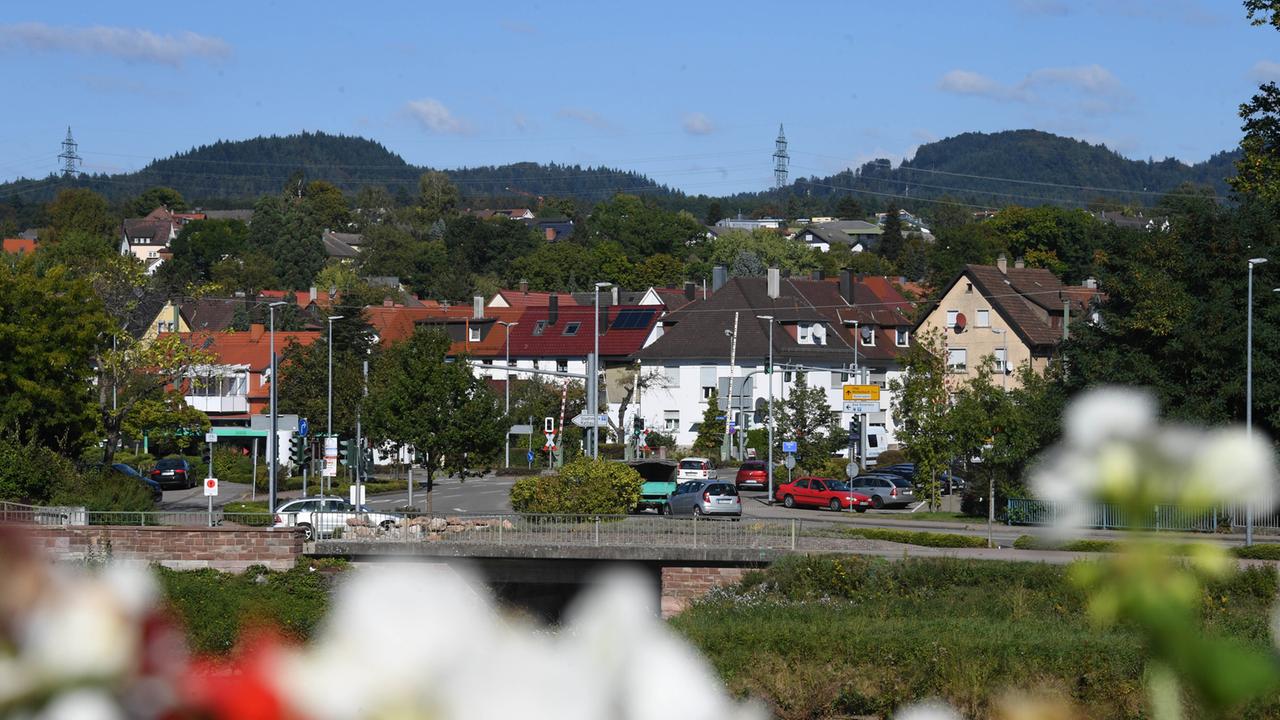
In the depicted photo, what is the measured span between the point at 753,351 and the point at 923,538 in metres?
42.9

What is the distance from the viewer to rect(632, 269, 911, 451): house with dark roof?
7981 centimetres

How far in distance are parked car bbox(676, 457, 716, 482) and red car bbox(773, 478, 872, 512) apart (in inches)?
155

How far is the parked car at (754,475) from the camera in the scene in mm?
59906

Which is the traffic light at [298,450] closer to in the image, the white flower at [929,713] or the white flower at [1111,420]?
the white flower at [929,713]

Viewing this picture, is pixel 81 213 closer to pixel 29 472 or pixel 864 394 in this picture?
pixel 864 394

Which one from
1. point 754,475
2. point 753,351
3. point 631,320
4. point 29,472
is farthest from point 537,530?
point 631,320

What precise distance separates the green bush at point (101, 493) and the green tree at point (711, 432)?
36728 millimetres

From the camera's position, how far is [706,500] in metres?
46.2

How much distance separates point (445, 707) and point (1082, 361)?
4852 centimetres

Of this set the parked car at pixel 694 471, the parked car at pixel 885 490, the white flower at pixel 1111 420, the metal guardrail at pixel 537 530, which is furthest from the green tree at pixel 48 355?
the white flower at pixel 1111 420

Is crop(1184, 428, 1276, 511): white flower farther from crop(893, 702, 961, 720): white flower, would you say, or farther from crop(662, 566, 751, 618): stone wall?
crop(662, 566, 751, 618): stone wall

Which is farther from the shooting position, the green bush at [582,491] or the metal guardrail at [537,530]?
the green bush at [582,491]

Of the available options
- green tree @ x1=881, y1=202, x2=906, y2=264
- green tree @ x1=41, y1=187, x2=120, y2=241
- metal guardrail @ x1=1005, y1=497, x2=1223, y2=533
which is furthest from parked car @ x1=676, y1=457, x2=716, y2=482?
green tree @ x1=41, y1=187, x2=120, y2=241

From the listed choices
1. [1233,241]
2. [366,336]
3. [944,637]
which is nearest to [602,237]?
[366,336]
